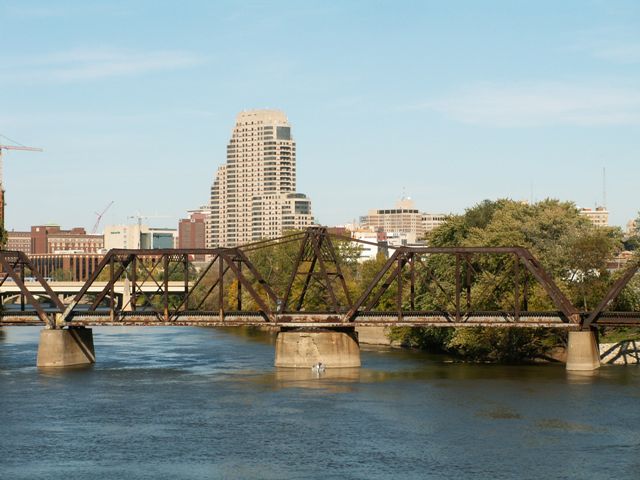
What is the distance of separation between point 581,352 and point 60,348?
47.7m

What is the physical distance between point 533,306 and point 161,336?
232 feet

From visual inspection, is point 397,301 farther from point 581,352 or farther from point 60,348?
point 60,348

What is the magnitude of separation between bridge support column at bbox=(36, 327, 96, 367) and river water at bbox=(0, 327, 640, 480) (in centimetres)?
261

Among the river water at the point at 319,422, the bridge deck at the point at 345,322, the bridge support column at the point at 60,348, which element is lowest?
the river water at the point at 319,422

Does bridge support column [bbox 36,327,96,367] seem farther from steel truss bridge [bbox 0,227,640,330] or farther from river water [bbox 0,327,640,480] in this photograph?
river water [bbox 0,327,640,480]

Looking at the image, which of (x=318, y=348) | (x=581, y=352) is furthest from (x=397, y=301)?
(x=581, y=352)

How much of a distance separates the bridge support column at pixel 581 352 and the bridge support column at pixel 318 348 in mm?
19505

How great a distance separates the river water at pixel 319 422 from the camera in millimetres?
67562

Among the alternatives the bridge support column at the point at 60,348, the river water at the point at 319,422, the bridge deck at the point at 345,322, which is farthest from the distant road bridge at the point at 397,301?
the river water at the point at 319,422

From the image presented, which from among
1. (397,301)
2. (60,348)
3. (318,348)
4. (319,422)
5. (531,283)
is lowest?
(319,422)

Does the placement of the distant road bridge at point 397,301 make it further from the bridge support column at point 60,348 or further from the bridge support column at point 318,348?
the bridge support column at point 60,348

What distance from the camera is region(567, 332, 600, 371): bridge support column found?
10638 centimetres

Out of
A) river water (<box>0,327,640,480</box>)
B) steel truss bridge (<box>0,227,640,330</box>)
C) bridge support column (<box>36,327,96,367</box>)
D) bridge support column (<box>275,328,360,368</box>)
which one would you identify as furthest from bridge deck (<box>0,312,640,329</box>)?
river water (<box>0,327,640,480</box>)

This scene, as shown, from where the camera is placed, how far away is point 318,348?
11169 cm
